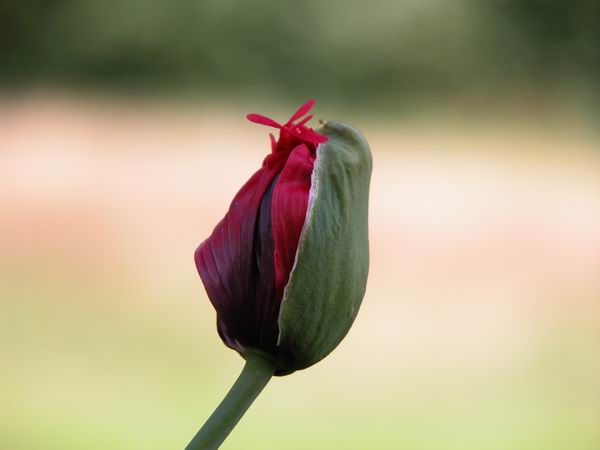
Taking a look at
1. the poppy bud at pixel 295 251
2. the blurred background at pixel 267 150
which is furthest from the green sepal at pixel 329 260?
the blurred background at pixel 267 150

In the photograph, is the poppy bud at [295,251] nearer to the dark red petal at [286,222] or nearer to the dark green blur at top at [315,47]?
the dark red petal at [286,222]

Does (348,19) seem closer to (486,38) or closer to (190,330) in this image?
(486,38)

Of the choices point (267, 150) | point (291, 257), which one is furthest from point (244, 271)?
point (267, 150)

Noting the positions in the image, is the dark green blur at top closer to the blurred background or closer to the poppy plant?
the blurred background

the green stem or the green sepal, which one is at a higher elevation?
the green sepal

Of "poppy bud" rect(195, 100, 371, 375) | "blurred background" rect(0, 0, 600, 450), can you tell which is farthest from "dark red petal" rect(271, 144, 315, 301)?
"blurred background" rect(0, 0, 600, 450)

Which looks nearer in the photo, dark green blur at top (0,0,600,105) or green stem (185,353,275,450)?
green stem (185,353,275,450)

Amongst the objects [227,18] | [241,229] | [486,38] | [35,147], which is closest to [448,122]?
[486,38]

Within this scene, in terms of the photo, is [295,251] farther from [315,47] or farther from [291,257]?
[315,47]
